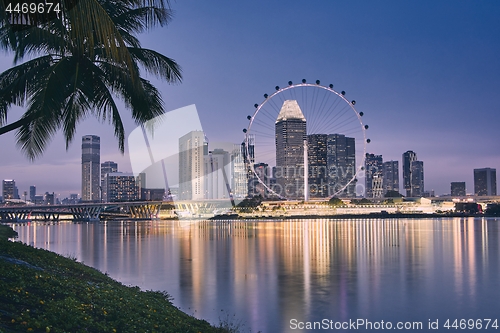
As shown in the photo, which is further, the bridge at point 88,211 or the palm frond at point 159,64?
the bridge at point 88,211

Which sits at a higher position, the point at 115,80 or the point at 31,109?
the point at 115,80

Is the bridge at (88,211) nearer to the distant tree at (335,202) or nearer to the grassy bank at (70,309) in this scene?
the distant tree at (335,202)

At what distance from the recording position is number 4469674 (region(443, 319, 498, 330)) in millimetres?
15445

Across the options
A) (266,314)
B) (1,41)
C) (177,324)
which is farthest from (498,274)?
(1,41)

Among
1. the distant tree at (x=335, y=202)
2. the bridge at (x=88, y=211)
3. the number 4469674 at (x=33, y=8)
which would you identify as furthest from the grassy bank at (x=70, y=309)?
the distant tree at (x=335, y=202)

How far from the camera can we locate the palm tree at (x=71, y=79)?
1512cm

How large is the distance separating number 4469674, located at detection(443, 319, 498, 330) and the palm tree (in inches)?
457

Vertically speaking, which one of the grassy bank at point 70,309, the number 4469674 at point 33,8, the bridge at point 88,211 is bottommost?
the bridge at point 88,211

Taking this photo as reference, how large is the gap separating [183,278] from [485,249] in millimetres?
27430

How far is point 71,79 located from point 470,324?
14.3m

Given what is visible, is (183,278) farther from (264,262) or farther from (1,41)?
(1,41)

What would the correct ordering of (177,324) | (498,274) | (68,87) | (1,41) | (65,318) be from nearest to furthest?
(65,318) → (177,324) → (1,41) → (68,87) → (498,274)

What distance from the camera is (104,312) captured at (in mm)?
10477

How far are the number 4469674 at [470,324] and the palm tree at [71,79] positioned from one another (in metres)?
11.6
